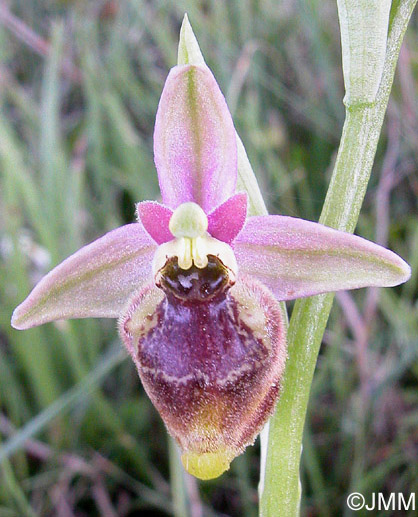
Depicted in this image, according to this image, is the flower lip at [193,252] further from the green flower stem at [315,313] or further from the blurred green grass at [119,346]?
the blurred green grass at [119,346]

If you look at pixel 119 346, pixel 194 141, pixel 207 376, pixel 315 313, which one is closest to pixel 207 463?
Answer: pixel 207 376

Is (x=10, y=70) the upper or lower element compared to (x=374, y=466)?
upper

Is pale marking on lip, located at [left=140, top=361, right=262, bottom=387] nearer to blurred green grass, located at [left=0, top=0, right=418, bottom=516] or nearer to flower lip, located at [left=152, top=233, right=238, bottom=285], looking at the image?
flower lip, located at [left=152, top=233, right=238, bottom=285]

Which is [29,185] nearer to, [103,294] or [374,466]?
[103,294]

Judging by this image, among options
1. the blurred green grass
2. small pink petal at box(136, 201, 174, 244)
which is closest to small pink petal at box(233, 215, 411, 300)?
small pink petal at box(136, 201, 174, 244)

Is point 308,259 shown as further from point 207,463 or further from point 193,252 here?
point 207,463

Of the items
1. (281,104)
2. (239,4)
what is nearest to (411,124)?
(281,104)
